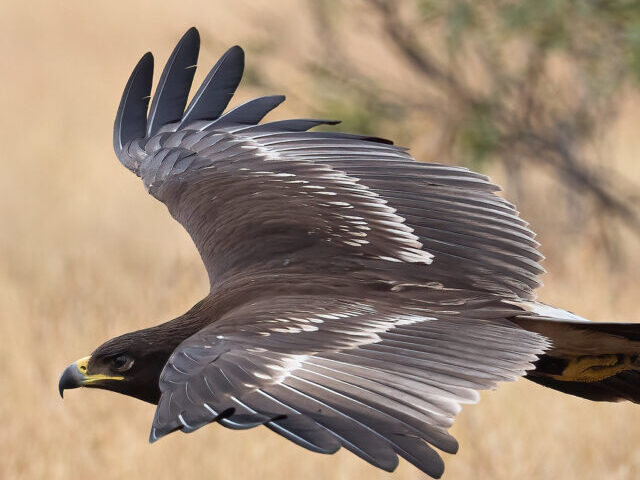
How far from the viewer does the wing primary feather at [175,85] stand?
5.04 m

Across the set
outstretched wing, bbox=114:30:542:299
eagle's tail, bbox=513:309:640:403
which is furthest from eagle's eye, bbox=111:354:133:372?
Answer: eagle's tail, bbox=513:309:640:403

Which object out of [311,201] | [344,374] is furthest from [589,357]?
[311,201]

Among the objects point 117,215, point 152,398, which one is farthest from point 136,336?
point 117,215

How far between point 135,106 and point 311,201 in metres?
1.20

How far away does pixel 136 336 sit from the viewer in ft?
13.0

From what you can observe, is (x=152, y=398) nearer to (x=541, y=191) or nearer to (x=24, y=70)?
A: (x=541, y=191)

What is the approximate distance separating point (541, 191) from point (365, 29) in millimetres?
2854

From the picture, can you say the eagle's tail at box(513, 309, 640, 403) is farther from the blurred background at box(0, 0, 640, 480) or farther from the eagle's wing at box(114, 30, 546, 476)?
the blurred background at box(0, 0, 640, 480)

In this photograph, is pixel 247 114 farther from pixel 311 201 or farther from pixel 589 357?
pixel 589 357

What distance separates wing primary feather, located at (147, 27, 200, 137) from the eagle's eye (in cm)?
143

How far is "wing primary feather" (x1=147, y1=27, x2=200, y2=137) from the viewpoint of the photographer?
504 cm

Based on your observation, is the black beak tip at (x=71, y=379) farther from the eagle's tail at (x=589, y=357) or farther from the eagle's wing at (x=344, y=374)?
the eagle's tail at (x=589, y=357)

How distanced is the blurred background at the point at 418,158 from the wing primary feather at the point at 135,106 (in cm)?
150

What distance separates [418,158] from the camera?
9039 millimetres
